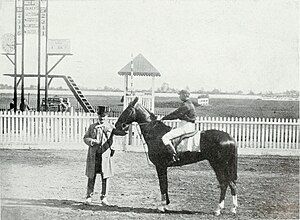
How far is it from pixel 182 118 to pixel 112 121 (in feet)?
1.95

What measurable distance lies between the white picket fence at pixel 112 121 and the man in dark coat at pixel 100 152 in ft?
0.39

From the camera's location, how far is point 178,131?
3986mm

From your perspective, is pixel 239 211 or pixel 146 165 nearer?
pixel 239 211

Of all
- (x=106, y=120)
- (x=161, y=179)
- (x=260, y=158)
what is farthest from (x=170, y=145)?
(x=260, y=158)

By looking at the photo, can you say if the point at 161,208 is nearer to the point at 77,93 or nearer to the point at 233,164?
the point at 233,164

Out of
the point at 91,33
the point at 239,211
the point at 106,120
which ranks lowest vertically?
the point at 239,211

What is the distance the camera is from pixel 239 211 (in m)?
3.93

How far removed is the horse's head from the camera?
4012mm

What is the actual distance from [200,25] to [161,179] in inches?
49.1

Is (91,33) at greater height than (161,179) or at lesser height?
greater

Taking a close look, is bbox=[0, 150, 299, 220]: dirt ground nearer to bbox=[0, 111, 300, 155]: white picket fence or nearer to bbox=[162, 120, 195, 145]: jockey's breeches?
bbox=[0, 111, 300, 155]: white picket fence

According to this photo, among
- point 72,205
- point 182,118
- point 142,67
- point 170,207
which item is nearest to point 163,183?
point 170,207

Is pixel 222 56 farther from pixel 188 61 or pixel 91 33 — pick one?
pixel 91 33

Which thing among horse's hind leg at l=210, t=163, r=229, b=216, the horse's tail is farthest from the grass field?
horse's hind leg at l=210, t=163, r=229, b=216
